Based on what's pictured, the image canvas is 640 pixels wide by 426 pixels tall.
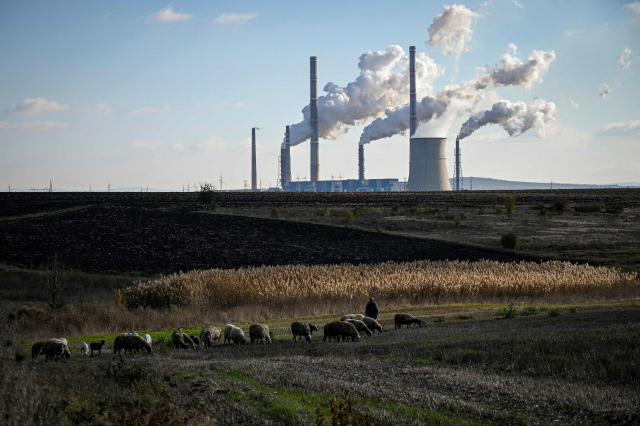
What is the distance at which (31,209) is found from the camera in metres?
82.4

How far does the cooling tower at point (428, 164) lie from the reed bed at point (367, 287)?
102m

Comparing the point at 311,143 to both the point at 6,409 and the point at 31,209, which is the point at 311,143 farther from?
the point at 6,409

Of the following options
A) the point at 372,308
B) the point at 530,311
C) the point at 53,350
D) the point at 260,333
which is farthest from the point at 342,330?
the point at 530,311

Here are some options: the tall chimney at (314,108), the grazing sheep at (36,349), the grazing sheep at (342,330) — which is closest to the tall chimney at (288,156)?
the tall chimney at (314,108)

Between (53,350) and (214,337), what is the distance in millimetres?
5563

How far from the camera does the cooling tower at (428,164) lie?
5344 inches

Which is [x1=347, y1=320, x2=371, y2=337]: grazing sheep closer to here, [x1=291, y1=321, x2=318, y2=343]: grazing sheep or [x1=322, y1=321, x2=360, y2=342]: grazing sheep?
[x1=322, y1=321, x2=360, y2=342]: grazing sheep

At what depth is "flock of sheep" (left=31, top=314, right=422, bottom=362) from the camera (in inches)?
587

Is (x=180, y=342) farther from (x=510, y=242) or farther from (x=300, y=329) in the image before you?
(x=510, y=242)

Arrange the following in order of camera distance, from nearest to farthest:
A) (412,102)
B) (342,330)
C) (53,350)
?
(53,350)
(342,330)
(412,102)

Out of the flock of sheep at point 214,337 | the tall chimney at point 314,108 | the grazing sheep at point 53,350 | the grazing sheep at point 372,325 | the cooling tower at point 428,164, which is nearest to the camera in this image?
the grazing sheep at point 53,350

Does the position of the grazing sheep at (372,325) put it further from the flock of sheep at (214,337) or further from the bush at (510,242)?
the bush at (510,242)

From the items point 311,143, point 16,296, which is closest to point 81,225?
point 16,296

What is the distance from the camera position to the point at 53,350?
582 inches
